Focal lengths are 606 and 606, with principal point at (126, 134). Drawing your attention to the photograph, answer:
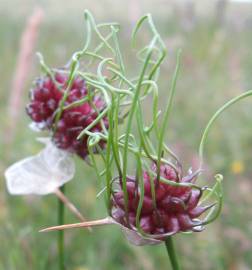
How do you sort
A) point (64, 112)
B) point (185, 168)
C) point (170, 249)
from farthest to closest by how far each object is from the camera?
point (185, 168) < point (64, 112) < point (170, 249)

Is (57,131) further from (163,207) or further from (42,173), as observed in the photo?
(163,207)

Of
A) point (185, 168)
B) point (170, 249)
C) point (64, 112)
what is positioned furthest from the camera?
point (185, 168)

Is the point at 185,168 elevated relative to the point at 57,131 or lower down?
lower down

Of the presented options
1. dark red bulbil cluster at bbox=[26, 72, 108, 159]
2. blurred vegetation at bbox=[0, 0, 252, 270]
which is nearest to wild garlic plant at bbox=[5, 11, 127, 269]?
dark red bulbil cluster at bbox=[26, 72, 108, 159]

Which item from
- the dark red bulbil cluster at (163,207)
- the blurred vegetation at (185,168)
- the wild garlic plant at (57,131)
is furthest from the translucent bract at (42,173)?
the dark red bulbil cluster at (163,207)

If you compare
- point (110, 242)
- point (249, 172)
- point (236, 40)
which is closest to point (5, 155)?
point (110, 242)

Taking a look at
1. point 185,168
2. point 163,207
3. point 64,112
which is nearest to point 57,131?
point 64,112

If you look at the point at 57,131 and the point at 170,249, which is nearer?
the point at 170,249
